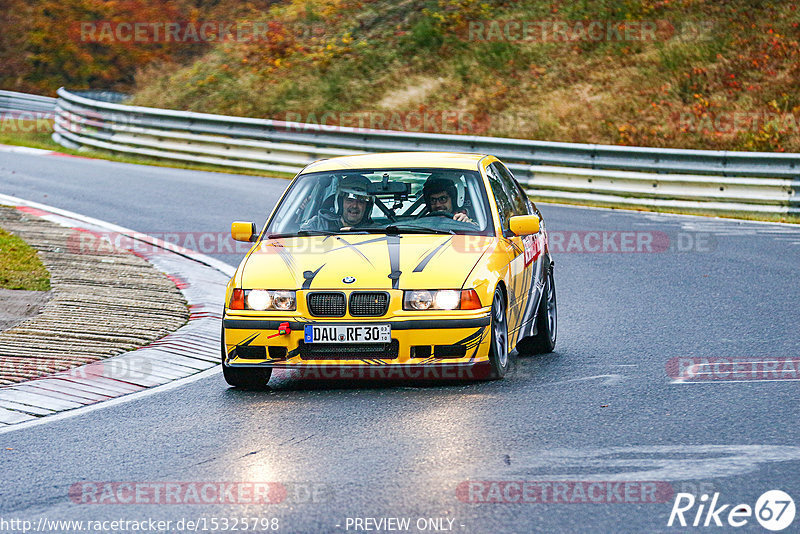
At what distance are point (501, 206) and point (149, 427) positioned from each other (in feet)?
10.9

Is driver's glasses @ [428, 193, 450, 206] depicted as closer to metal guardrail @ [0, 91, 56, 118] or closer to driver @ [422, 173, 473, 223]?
driver @ [422, 173, 473, 223]

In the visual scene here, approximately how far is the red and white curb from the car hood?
112cm

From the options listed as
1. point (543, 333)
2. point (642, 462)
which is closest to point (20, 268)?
point (543, 333)

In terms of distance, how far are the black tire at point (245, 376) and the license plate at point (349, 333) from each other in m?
0.50

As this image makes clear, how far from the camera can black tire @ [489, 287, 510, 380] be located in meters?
8.05

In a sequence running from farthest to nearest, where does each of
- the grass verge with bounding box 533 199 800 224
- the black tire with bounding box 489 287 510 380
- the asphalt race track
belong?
the grass verge with bounding box 533 199 800 224 → the black tire with bounding box 489 287 510 380 → the asphalt race track

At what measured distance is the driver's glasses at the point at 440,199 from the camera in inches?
355

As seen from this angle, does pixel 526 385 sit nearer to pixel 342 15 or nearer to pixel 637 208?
pixel 637 208

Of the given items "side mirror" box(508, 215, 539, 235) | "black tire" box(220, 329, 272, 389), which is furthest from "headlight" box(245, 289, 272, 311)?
"side mirror" box(508, 215, 539, 235)

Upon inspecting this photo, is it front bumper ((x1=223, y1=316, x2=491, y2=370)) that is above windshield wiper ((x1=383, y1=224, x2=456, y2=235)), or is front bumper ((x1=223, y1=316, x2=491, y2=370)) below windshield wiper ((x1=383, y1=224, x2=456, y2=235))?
below

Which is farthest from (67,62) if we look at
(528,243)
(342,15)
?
(528,243)

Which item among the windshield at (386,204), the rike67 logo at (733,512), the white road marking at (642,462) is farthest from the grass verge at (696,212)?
the rike67 logo at (733,512)

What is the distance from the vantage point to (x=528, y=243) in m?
9.46

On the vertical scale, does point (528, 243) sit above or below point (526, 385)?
above
